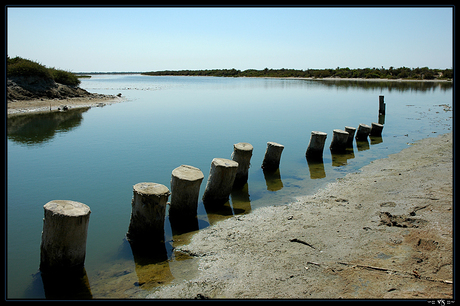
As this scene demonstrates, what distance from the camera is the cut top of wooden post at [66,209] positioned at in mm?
4693

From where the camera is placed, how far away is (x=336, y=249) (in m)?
5.23

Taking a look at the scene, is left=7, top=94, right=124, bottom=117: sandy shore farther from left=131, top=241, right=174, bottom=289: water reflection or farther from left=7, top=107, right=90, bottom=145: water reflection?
left=131, top=241, right=174, bottom=289: water reflection

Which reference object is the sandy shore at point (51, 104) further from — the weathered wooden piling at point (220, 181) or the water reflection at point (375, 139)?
the water reflection at point (375, 139)

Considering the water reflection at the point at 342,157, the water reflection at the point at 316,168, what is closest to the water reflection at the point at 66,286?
the water reflection at the point at 316,168

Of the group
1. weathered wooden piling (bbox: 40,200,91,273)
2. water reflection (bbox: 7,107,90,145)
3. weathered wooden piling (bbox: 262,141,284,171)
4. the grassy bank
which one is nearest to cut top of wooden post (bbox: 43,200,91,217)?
weathered wooden piling (bbox: 40,200,91,273)

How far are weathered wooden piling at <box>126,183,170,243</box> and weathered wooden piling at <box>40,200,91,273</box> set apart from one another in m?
1.13

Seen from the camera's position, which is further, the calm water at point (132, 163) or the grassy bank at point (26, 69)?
the grassy bank at point (26, 69)

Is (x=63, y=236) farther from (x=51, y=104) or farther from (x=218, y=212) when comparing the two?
(x=51, y=104)

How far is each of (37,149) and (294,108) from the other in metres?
20.6

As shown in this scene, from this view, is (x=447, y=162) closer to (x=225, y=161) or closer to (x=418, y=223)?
(x=418, y=223)

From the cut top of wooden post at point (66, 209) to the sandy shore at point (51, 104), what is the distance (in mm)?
21173

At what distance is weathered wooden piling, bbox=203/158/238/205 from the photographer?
25.4 ft
